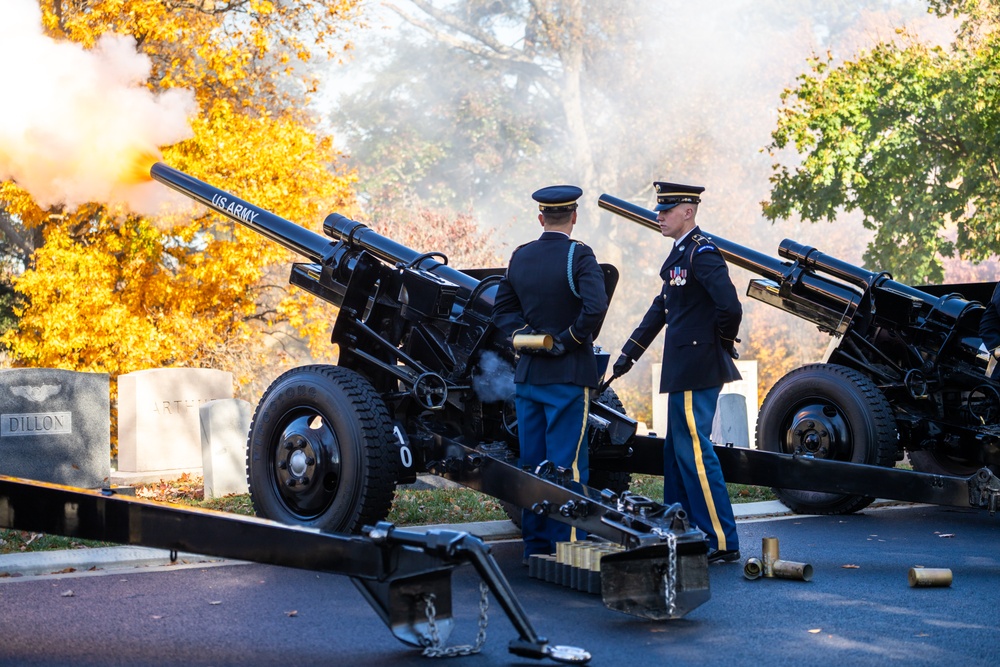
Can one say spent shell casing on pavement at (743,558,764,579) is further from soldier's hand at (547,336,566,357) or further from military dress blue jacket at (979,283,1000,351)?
military dress blue jacket at (979,283,1000,351)

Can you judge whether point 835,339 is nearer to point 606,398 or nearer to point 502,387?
point 606,398

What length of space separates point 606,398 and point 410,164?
34.8 meters

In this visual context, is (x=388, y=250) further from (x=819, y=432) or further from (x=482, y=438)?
(x=819, y=432)

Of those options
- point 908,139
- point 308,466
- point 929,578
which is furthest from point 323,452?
point 908,139

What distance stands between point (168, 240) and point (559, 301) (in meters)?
11.0

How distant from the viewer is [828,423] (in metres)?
8.06

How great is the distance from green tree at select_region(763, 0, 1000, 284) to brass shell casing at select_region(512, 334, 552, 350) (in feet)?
35.9

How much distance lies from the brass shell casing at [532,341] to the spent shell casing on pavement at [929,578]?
79.2 inches

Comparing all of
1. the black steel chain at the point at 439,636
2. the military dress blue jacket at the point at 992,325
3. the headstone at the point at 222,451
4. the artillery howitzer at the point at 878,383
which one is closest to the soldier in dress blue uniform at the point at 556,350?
the black steel chain at the point at 439,636

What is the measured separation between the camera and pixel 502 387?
6.79 m

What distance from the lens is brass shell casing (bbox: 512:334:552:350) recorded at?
6043 millimetres

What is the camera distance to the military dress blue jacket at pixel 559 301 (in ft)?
20.1

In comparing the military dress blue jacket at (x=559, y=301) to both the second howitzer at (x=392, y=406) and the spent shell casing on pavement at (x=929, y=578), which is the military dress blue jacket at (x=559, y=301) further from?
the spent shell casing on pavement at (x=929, y=578)

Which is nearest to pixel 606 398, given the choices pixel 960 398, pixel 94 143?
pixel 960 398
